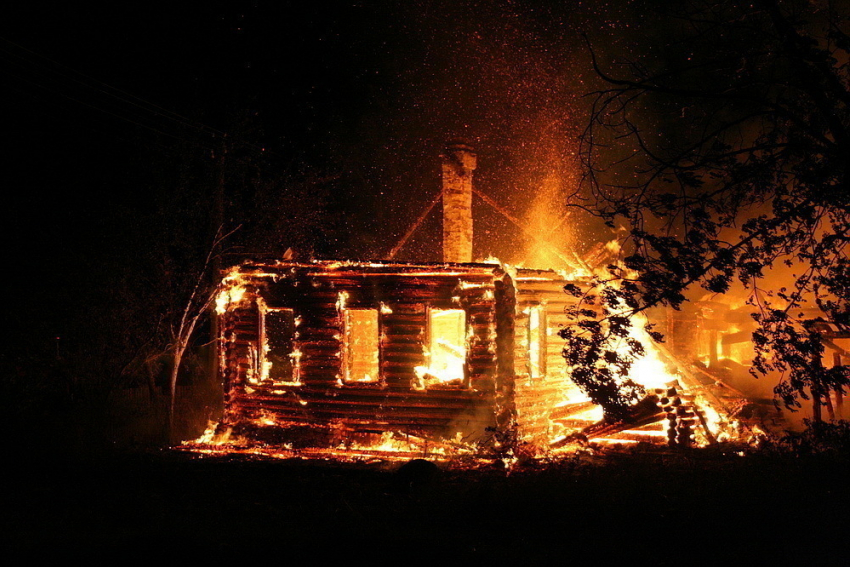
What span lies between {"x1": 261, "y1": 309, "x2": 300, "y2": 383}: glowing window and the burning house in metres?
0.02

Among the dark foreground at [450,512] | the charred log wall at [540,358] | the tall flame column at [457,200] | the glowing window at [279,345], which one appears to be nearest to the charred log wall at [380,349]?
the glowing window at [279,345]

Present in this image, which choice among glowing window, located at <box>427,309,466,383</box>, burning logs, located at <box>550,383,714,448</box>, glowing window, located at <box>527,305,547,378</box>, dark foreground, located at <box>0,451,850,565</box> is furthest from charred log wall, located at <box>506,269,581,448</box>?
dark foreground, located at <box>0,451,850,565</box>

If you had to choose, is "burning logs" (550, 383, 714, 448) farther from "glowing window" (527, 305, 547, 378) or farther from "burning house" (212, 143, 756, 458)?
"glowing window" (527, 305, 547, 378)

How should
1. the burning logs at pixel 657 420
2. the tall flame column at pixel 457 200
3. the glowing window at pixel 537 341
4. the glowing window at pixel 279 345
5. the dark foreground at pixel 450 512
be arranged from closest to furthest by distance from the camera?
the dark foreground at pixel 450 512, the burning logs at pixel 657 420, the glowing window at pixel 279 345, the glowing window at pixel 537 341, the tall flame column at pixel 457 200

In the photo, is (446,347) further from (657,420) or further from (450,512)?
(450,512)

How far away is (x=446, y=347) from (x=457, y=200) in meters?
4.72

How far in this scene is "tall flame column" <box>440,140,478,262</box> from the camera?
1733 centimetres

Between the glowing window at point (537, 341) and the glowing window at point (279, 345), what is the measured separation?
217 inches

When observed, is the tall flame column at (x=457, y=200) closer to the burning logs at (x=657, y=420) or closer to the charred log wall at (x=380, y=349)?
the charred log wall at (x=380, y=349)

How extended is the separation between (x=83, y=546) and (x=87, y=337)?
8.70 meters

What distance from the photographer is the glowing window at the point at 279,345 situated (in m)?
13.9

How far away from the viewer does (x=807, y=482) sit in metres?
8.36

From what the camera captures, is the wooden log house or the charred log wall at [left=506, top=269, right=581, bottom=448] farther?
the charred log wall at [left=506, top=269, right=581, bottom=448]

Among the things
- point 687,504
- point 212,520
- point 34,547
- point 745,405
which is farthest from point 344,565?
point 745,405
